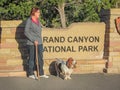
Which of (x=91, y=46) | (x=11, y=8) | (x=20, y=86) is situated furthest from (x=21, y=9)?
(x=20, y=86)

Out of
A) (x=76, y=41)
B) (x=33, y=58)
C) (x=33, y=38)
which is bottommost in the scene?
(x=33, y=58)

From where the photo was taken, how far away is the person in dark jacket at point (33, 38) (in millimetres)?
10414

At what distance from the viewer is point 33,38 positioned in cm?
1045

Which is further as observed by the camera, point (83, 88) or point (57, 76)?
point (57, 76)

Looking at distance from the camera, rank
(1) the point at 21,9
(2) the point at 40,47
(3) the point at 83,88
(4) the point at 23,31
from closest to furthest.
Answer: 1. (3) the point at 83,88
2. (2) the point at 40,47
3. (4) the point at 23,31
4. (1) the point at 21,9

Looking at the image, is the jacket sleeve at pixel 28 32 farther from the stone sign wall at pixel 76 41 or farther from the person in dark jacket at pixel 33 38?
the stone sign wall at pixel 76 41

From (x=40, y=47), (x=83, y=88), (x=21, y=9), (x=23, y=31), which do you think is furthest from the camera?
(x=21, y=9)

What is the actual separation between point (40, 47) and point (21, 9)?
12710mm

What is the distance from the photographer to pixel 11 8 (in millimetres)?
23344

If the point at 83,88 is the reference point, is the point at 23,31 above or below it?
above

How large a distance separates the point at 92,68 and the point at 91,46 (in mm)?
598

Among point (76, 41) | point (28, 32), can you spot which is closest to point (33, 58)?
point (28, 32)

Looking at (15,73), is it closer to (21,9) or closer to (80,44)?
(80,44)

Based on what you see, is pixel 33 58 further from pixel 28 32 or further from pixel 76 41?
pixel 76 41
